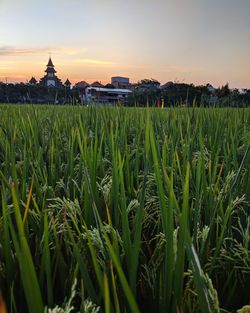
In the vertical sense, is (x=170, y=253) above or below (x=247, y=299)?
above

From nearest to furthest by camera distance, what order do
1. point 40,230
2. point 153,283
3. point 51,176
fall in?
1. point 153,283
2. point 40,230
3. point 51,176

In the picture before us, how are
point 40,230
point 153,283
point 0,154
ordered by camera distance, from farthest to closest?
1. point 0,154
2. point 40,230
3. point 153,283

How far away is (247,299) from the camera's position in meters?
0.52

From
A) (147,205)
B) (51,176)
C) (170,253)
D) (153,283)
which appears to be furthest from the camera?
(51,176)

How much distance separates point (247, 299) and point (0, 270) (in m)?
0.36

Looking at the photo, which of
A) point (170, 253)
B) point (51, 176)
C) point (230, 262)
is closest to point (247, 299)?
point (230, 262)

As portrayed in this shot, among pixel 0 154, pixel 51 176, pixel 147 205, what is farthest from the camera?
pixel 0 154

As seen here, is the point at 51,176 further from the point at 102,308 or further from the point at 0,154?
the point at 102,308

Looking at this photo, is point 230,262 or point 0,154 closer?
point 230,262

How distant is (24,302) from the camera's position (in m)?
0.50

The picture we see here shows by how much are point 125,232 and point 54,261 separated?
0.18 meters

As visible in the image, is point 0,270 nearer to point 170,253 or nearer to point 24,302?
point 24,302

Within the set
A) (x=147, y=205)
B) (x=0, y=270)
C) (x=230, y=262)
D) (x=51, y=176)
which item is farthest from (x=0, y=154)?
(x=230, y=262)

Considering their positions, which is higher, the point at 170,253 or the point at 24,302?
the point at 170,253
